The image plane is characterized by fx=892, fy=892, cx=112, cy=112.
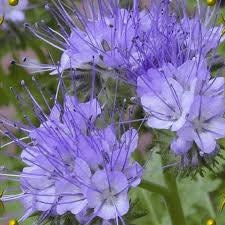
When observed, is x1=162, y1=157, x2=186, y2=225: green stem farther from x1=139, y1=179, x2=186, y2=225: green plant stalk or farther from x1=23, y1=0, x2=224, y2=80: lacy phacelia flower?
x1=23, y1=0, x2=224, y2=80: lacy phacelia flower

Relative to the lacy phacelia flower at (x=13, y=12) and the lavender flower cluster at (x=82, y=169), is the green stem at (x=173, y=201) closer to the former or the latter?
the lavender flower cluster at (x=82, y=169)

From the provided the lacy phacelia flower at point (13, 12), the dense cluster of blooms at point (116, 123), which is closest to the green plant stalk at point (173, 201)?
the dense cluster of blooms at point (116, 123)

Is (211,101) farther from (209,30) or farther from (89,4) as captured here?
(89,4)

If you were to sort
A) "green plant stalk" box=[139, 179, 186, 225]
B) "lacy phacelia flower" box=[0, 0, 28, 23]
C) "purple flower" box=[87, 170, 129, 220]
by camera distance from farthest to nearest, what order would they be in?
"lacy phacelia flower" box=[0, 0, 28, 23] < "green plant stalk" box=[139, 179, 186, 225] < "purple flower" box=[87, 170, 129, 220]

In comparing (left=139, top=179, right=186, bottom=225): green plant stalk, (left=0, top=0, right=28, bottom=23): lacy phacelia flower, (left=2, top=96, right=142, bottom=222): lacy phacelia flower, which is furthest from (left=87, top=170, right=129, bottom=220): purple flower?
(left=0, top=0, right=28, bottom=23): lacy phacelia flower

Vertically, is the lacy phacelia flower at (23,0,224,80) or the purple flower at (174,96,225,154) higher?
the lacy phacelia flower at (23,0,224,80)

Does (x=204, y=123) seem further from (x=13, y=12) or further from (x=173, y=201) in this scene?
(x=13, y=12)

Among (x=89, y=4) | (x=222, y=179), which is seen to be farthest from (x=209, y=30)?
(x=222, y=179)
